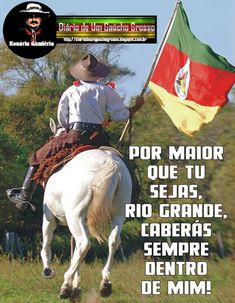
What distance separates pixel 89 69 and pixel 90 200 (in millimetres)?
1193

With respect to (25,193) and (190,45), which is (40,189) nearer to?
(25,193)

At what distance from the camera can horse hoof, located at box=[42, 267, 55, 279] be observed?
9.44 meters

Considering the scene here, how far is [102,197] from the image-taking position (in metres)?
8.89

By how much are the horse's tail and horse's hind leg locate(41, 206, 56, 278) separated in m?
0.59

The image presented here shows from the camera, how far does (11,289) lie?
941cm

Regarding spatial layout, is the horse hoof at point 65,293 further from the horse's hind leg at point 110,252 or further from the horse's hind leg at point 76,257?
the horse's hind leg at point 110,252

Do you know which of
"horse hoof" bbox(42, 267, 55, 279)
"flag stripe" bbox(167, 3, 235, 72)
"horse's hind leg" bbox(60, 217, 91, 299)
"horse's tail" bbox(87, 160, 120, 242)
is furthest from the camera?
"horse hoof" bbox(42, 267, 55, 279)

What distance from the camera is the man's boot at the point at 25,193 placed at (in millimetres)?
9414

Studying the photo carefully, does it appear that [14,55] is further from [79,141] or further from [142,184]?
[142,184]

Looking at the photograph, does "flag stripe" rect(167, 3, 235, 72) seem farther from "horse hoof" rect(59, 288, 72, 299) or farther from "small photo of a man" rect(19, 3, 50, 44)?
"horse hoof" rect(59, 288, 72, 299)

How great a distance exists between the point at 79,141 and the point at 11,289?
1.42 meters

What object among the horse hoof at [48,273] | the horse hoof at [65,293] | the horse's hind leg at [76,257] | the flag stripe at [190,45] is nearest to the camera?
the horse's hind leg at [76,257]

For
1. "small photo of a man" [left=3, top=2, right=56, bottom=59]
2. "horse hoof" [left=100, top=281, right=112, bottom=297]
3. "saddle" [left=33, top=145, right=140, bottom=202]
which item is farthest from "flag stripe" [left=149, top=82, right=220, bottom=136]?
"horse hoof" [left=100, top=281, right=112, bottom=297]

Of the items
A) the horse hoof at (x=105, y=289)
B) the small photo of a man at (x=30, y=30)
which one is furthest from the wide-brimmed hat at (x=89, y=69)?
the horse hoof at (x=105, y=289)
